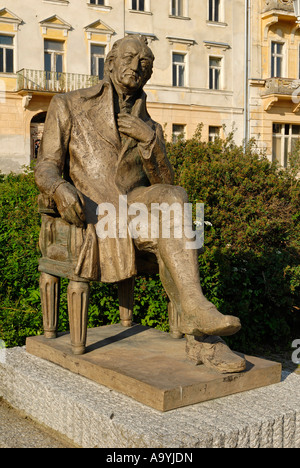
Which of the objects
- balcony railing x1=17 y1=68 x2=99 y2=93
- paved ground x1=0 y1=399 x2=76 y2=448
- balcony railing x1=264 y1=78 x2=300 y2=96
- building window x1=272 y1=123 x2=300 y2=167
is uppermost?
balcony railing x1=264 y1=78 x2=300 y2=96

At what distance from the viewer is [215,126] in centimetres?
2227

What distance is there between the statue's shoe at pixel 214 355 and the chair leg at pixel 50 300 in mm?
891

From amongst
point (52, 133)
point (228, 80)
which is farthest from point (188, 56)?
point (52, 133)

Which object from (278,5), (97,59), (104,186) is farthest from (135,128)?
(278,5)

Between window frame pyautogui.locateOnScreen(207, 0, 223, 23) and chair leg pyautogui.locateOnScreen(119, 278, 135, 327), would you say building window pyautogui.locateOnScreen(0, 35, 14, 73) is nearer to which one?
window frame pyautogui.locateOnScreen(207, 0, 223, 23)

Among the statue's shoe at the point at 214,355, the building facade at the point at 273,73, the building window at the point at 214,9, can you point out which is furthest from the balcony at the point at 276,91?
the statue's shoe at the point at 214,355

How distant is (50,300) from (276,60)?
2114 centimetres

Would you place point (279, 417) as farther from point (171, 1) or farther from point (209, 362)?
point (171, 1)

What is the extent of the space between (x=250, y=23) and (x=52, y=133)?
67.4 ft

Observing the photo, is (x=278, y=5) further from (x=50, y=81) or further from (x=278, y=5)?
(x=50, y=81)

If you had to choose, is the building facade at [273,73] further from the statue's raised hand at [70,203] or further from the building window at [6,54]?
the statue's raised hand at [70,203]

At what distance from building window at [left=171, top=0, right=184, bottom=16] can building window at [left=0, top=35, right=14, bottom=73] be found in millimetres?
5876

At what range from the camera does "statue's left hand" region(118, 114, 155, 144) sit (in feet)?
10.9

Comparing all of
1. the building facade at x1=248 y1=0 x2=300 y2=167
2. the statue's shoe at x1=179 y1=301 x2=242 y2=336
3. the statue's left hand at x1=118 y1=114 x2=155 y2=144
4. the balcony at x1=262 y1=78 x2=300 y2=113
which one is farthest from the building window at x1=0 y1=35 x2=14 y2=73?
the statue's shoe at x1=179 y1=301 x2=242 y2=336
